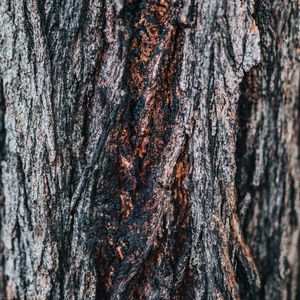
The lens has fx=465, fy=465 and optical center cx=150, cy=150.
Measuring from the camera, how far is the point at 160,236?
4.43 feet

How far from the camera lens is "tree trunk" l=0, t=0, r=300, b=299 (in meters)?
1.28

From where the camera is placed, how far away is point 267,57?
4.60 ft

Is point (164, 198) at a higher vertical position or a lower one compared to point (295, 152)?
lower

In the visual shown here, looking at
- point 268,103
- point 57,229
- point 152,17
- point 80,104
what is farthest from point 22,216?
point 268,103

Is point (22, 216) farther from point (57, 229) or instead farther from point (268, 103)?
point (268, 103)

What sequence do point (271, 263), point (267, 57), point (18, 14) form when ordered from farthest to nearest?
point (271, 263) < point (267, 57) < point (18, 14)

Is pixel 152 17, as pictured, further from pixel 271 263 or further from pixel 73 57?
pixel 271 263

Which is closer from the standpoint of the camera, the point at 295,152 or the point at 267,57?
the point at 267,57

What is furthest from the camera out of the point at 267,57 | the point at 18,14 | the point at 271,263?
the point at 271,263

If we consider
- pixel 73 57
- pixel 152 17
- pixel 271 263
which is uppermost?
pixel 152 17

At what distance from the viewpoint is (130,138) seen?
4.43 ft

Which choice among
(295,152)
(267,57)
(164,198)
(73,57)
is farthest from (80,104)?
(295,152)

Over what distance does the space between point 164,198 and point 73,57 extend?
1.56 feet

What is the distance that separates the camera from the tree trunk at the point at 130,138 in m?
1.28
